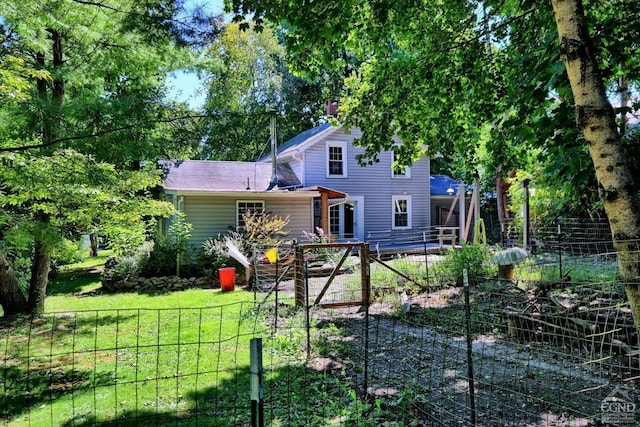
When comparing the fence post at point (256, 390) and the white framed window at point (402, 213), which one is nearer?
the fence post at point (256, 390)

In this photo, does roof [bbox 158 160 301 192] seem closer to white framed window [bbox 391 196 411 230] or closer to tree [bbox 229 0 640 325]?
white framed window [bbox 391 196 411 230]

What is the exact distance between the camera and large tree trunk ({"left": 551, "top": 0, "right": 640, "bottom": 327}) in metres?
2.19

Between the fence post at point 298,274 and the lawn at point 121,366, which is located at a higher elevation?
the fence post at point 298,274

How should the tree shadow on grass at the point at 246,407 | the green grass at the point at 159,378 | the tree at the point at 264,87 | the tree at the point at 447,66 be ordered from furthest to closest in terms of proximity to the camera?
the tree at the point at 264,87 < the tree at the point at 447,66 < the green grass at the point at 159,378 < the tree shadow on grass at the point at 246,407

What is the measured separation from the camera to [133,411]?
12.2 feet

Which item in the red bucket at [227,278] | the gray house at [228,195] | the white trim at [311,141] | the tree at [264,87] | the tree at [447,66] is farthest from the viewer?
the tree at [264,87]

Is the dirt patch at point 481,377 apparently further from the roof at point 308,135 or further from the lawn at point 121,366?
the roof at point 308,135

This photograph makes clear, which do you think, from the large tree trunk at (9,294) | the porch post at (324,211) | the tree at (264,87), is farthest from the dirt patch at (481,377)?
the tree at (264,87)

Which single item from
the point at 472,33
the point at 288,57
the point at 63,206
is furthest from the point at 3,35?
the point at 472,33

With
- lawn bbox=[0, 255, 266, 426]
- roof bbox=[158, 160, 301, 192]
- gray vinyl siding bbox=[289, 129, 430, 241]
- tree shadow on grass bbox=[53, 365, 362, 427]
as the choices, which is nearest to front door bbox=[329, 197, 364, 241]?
gray vinyl siding bbox=[289, 129, 430, 241]

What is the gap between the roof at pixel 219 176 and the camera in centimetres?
1494

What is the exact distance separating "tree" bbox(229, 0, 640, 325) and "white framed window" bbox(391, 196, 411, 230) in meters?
12.1

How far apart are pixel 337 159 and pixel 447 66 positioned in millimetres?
12564

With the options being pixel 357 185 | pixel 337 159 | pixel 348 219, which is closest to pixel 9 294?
pixel 337 159
